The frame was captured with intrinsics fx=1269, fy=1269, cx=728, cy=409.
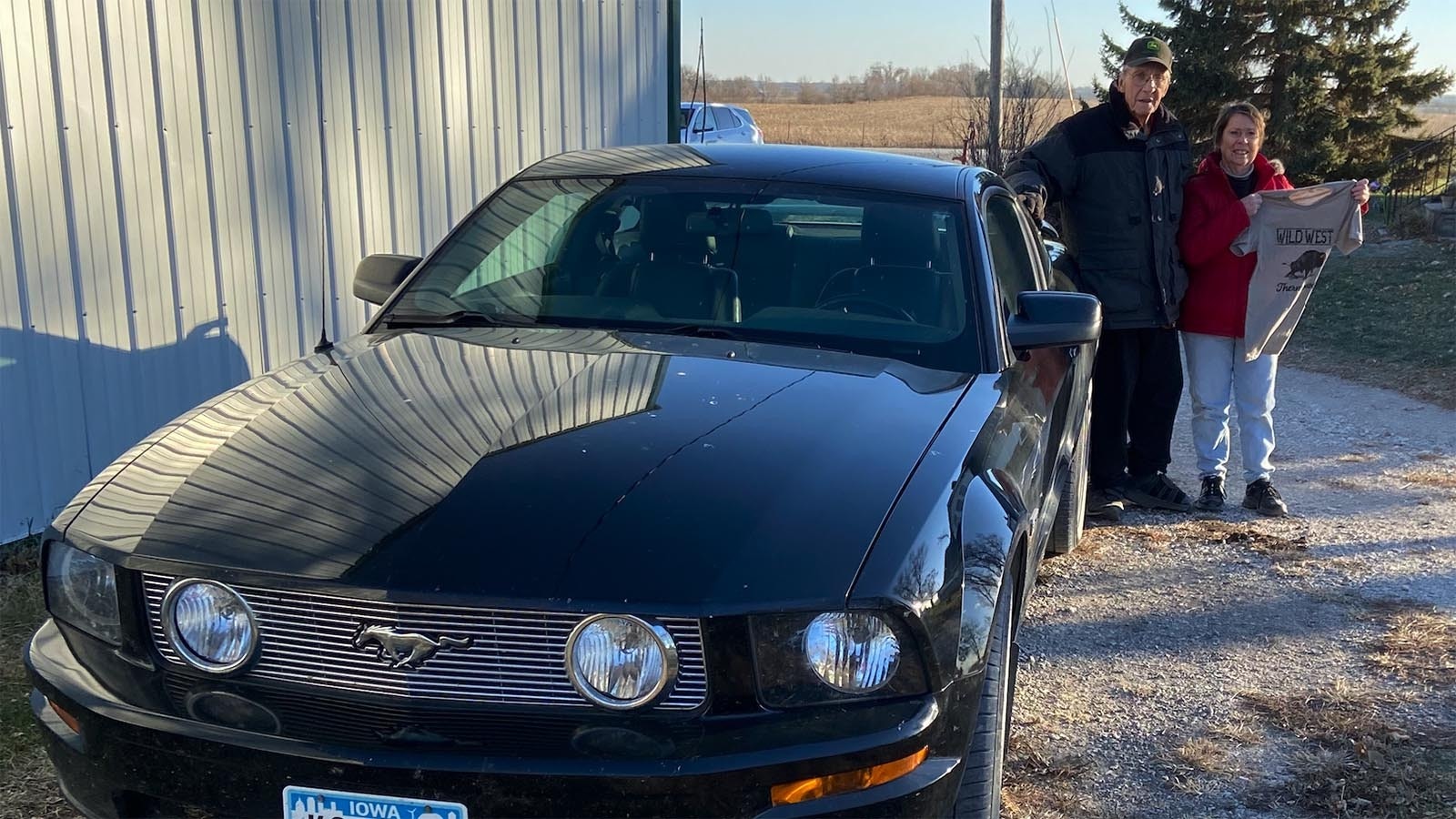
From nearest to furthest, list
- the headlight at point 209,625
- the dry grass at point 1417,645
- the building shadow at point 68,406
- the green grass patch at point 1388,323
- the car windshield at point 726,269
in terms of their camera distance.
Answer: the headlight at point 209,625
the car windshield at point 726,269
the dry grass at point 1417,645
the building shadow at point 68,406
the green grass patch at point 1388,323

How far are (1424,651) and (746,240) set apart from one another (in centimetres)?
265

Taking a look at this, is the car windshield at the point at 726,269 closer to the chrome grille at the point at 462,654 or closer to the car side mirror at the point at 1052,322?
the car side mirror at the point at 1052,322

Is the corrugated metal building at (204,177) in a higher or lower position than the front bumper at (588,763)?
higher

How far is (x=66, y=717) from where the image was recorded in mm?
2359

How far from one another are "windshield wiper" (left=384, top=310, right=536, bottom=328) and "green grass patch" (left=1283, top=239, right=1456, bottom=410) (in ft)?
22.8

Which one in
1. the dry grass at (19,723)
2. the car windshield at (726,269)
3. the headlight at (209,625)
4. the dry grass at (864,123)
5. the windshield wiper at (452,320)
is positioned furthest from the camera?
the dry grass at (864,123)

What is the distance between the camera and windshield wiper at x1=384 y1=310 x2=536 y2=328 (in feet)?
11.4

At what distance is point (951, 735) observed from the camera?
2229mm

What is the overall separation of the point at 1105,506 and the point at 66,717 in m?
4.50

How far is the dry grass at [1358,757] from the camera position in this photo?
10.4 feet

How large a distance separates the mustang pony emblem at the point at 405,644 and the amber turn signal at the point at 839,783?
0.57 m

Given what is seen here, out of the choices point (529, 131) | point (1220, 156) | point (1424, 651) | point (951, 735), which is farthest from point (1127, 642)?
point (529, 131)

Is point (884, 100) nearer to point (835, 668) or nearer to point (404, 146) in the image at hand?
point (404, 146)

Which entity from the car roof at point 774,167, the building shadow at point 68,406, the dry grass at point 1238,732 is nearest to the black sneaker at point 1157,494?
the dry grass at point 1238,732
